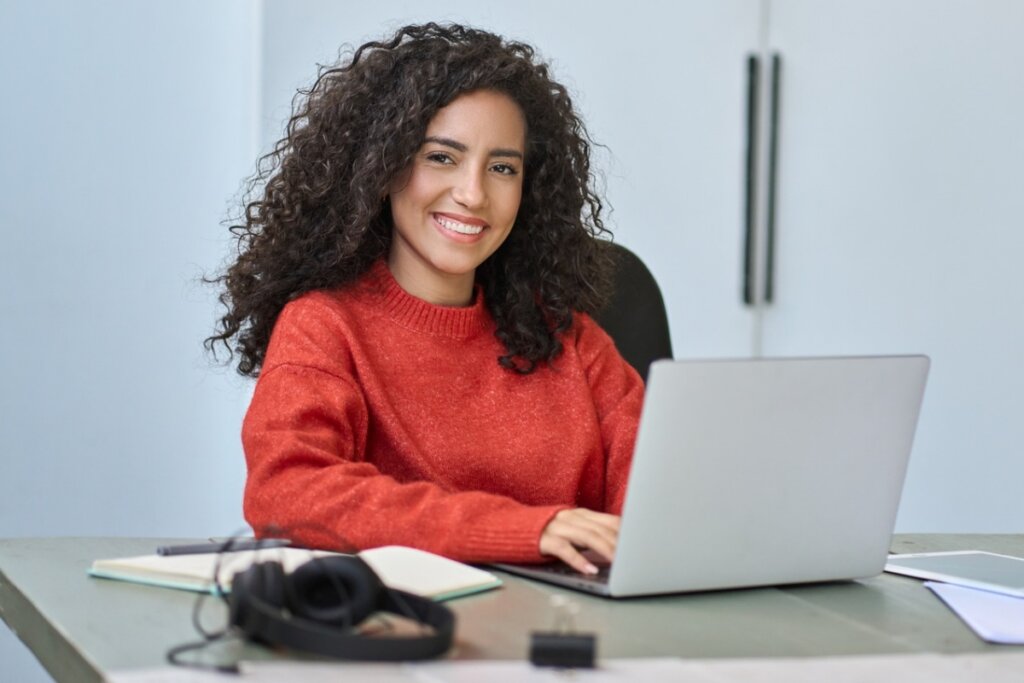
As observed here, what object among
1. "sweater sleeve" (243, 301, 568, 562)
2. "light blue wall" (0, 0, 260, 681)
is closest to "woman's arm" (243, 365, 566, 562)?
"sweater sleeve" (243, 301, 568, 562)

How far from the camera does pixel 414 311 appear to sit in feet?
5.28

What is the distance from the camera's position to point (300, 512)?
49.6 inches

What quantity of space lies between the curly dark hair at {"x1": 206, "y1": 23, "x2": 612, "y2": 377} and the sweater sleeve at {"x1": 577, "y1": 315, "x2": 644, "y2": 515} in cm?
4

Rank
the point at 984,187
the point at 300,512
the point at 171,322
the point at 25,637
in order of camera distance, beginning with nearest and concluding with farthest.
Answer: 1. the point at 25,637
2. the point at 300,512
3. the point at 171,322
4. the point at 984,187

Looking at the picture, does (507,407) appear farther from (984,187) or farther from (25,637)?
(984,187)

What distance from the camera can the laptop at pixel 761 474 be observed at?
3.40 ft

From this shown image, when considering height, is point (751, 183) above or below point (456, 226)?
above

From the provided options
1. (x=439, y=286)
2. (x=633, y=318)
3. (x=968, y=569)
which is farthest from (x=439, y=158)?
(x=968, y=569)

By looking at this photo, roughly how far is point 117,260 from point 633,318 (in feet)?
3.27

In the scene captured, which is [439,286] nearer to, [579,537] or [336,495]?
[336,495]

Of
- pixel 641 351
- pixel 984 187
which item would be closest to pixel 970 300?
pixel 984 187

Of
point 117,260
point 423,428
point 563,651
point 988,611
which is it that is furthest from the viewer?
point 117,260

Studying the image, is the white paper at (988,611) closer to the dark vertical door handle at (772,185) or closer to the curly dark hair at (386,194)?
the curly dark hair at (386,194)

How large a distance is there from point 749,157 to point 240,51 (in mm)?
1268
